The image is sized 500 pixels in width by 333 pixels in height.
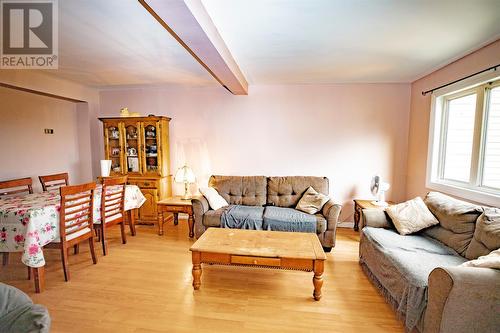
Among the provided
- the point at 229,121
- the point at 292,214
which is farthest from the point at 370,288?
the point at 229,121

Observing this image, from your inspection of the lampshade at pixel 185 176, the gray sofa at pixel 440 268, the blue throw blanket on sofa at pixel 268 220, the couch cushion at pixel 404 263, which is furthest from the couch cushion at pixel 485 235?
the lampshade at pixel 185 176

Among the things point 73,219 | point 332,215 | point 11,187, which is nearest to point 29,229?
point 73,219

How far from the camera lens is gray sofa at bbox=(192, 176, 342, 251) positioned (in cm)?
A: 309

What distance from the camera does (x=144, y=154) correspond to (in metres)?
3.88

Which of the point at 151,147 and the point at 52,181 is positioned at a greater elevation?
the point at 151,147

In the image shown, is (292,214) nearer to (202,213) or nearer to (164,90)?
(202,213)

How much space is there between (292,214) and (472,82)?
239 centimetres

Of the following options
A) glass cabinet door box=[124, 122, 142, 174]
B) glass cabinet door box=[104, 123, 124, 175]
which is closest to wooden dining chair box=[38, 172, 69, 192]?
glass cabinet door box=[104, 123, 124, 175]

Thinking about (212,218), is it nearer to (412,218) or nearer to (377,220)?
(377,220)

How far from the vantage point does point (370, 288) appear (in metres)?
2.24

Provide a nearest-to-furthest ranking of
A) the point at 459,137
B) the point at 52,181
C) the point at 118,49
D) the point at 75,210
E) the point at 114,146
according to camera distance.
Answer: the point at 75,210, the point at 118,49, the point at 459,137, the point at 52,181, the point at 114,146

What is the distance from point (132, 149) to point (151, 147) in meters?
0.34

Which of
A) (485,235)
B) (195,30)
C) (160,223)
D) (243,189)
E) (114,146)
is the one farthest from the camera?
(114,146)

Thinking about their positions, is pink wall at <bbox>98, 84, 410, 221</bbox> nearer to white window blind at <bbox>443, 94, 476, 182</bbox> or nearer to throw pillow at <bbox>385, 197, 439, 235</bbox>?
white window blind at <bbox>443, 94, 476, 182</bbox>
